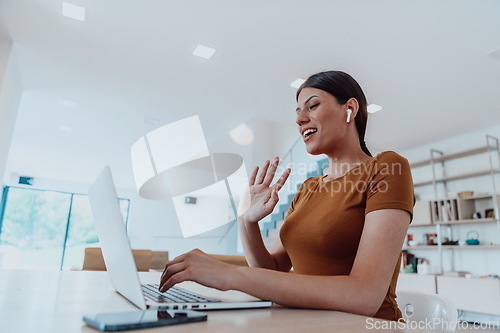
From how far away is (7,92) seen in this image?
11.3ft

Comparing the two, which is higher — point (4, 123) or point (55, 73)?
point (55, 73)

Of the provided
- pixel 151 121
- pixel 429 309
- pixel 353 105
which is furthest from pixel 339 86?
pixel 151 121

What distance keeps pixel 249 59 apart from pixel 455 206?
3643 millimetres

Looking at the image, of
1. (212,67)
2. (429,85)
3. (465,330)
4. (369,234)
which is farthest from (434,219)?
(369,234)

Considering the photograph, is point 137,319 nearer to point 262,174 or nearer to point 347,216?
point 347,216

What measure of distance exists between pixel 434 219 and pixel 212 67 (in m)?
3.89

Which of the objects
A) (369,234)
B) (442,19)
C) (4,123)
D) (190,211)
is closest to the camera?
(369,234)

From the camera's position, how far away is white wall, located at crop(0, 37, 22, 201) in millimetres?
3238

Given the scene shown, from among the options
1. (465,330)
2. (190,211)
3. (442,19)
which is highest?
(442,19)

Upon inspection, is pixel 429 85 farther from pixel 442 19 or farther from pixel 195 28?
pixel 195 28

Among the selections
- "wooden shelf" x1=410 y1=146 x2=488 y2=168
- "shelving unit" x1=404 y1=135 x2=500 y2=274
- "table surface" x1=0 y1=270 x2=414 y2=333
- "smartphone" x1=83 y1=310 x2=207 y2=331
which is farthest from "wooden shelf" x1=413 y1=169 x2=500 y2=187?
"smartphone" x1=83 y1=310 x2=207 y2=331

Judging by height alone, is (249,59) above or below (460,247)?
above

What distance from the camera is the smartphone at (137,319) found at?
37 cm

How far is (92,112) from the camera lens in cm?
488
